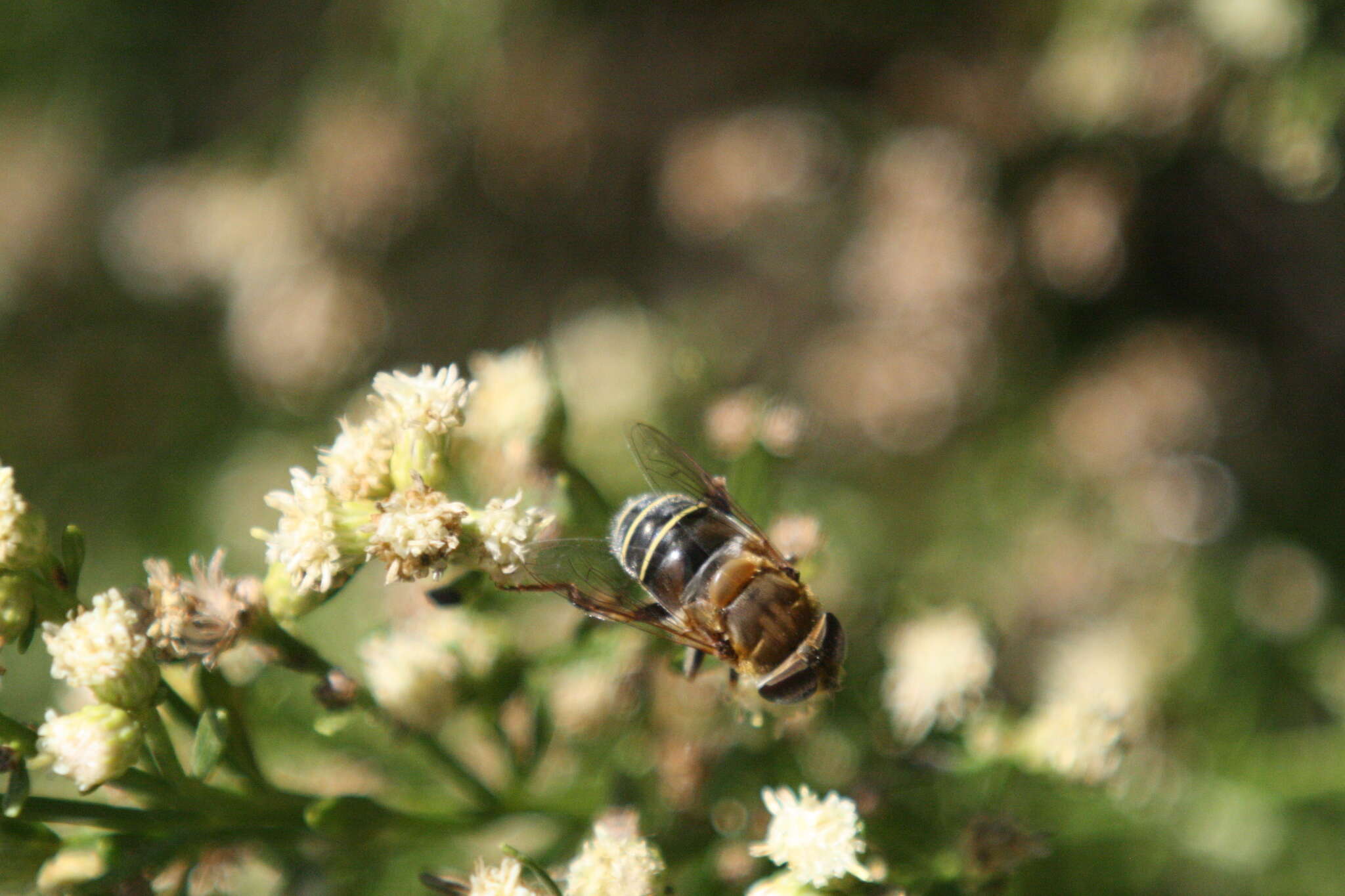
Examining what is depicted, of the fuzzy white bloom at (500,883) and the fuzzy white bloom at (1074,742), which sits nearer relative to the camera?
the fuzzy white bloom at (500,883)

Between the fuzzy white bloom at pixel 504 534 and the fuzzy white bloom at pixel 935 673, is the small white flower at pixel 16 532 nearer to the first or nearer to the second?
the fuzzy white bloom at pixel 504 534

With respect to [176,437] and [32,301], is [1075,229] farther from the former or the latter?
[32,301]

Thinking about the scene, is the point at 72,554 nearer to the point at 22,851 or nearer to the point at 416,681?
the point at 22,851

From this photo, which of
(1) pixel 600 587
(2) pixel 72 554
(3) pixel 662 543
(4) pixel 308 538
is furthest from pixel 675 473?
(2) pixel 72 554

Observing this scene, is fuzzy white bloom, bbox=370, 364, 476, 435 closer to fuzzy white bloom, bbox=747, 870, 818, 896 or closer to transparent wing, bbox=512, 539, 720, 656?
transparent wing, bbox=512, 539, 720, 656

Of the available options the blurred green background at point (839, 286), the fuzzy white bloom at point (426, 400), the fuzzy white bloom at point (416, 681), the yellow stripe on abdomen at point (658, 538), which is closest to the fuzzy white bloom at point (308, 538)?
the fuzzy white bloom at point (426, 400)
